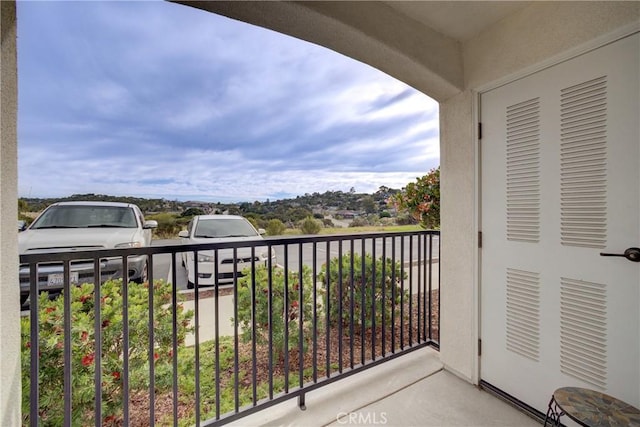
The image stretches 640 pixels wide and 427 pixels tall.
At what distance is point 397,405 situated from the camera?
1659mm

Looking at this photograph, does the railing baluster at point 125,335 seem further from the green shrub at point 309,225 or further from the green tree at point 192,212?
the green tree at point 192,212

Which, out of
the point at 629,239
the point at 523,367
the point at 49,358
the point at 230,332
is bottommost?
the point at 230,332

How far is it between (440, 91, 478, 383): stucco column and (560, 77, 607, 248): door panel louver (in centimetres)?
49

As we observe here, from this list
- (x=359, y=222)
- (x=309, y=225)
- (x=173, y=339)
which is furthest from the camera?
(x=359, y=222)

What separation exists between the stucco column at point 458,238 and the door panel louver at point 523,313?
0.22 metres

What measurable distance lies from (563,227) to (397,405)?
4.66ft

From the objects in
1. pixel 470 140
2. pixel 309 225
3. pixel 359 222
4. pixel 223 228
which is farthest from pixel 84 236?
pixel 359 222

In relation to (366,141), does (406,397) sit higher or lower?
lower

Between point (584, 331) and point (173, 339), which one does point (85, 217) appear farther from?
point (584, 331)

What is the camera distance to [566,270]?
56.6 inches

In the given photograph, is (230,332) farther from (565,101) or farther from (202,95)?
(202,95)

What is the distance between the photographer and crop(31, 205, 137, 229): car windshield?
9.20ft

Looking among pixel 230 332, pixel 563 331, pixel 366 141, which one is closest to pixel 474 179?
pixel 563 331

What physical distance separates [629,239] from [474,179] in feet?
2.62
